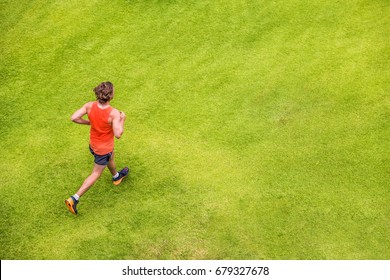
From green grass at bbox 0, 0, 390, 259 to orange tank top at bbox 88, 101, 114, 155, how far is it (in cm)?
88

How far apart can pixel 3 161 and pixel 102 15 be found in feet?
11.2

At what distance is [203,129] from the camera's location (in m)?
7.24

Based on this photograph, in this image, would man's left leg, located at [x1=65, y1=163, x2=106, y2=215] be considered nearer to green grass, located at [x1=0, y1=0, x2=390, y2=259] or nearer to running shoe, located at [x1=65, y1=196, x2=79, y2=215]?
running shoe, located at [x1=65, y1=196, x2=79, y2=215]

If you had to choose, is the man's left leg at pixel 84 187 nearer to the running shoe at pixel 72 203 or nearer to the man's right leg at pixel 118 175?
the running shoe at pixel 72 203

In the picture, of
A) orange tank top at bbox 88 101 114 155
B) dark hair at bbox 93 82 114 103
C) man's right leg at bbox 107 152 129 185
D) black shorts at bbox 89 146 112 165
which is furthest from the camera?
man's right leg at bbox 107 152 129 185

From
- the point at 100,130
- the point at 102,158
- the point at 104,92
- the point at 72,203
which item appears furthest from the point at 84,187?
the point at 104,92

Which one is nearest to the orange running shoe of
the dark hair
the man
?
the man

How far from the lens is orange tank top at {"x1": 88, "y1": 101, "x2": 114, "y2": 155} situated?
5695mm

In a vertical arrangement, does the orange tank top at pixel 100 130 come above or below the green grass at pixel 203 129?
above

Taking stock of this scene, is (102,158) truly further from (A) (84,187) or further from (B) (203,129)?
(B) (203,129)

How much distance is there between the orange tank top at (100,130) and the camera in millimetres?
5695

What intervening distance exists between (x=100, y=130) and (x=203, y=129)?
188 centimetres

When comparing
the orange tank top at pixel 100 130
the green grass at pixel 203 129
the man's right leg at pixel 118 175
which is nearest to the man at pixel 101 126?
the orange tank top at pixel 100 130
